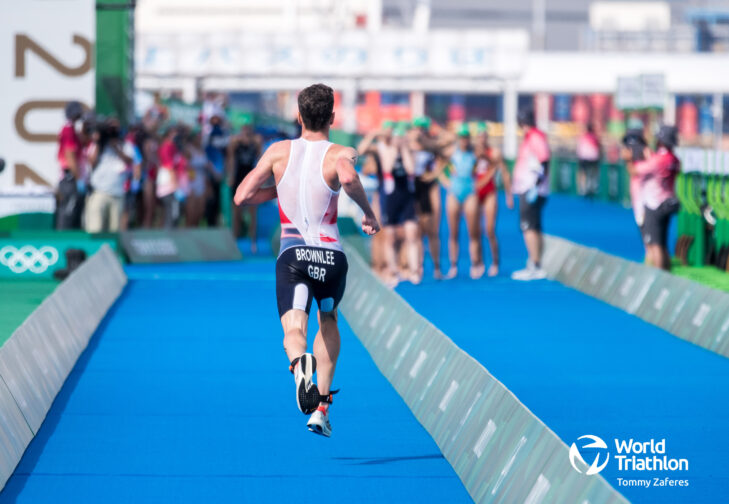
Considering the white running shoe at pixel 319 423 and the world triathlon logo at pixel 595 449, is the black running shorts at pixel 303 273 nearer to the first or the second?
the white running shoe at pixel 319 423

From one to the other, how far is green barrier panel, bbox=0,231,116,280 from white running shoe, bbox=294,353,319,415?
11.7 metres

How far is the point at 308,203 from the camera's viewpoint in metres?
8.09

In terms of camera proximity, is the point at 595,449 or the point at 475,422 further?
the point at 595,449

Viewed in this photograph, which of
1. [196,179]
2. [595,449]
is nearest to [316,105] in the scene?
[595,449]

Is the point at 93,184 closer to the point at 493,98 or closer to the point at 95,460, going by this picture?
the point at 95,460

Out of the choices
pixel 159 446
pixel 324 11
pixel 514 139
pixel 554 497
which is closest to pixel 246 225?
pixel 159 446

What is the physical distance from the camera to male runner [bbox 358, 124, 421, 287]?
59.1 ft

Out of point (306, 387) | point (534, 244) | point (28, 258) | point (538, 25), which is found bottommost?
point (28, 258)

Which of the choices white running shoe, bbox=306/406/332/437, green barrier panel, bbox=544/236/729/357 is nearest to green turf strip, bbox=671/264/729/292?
green barrier panel, bbox=544/236/729/357

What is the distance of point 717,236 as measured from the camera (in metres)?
18.1

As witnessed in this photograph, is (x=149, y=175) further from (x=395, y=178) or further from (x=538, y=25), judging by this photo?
(x=538, y=25)

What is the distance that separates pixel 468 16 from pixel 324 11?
2873cm

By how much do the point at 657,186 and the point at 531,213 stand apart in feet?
8.58

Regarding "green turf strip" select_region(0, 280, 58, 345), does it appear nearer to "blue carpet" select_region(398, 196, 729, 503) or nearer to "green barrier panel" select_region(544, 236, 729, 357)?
"blue carpet" select_region(398, 196, 729, 503)
